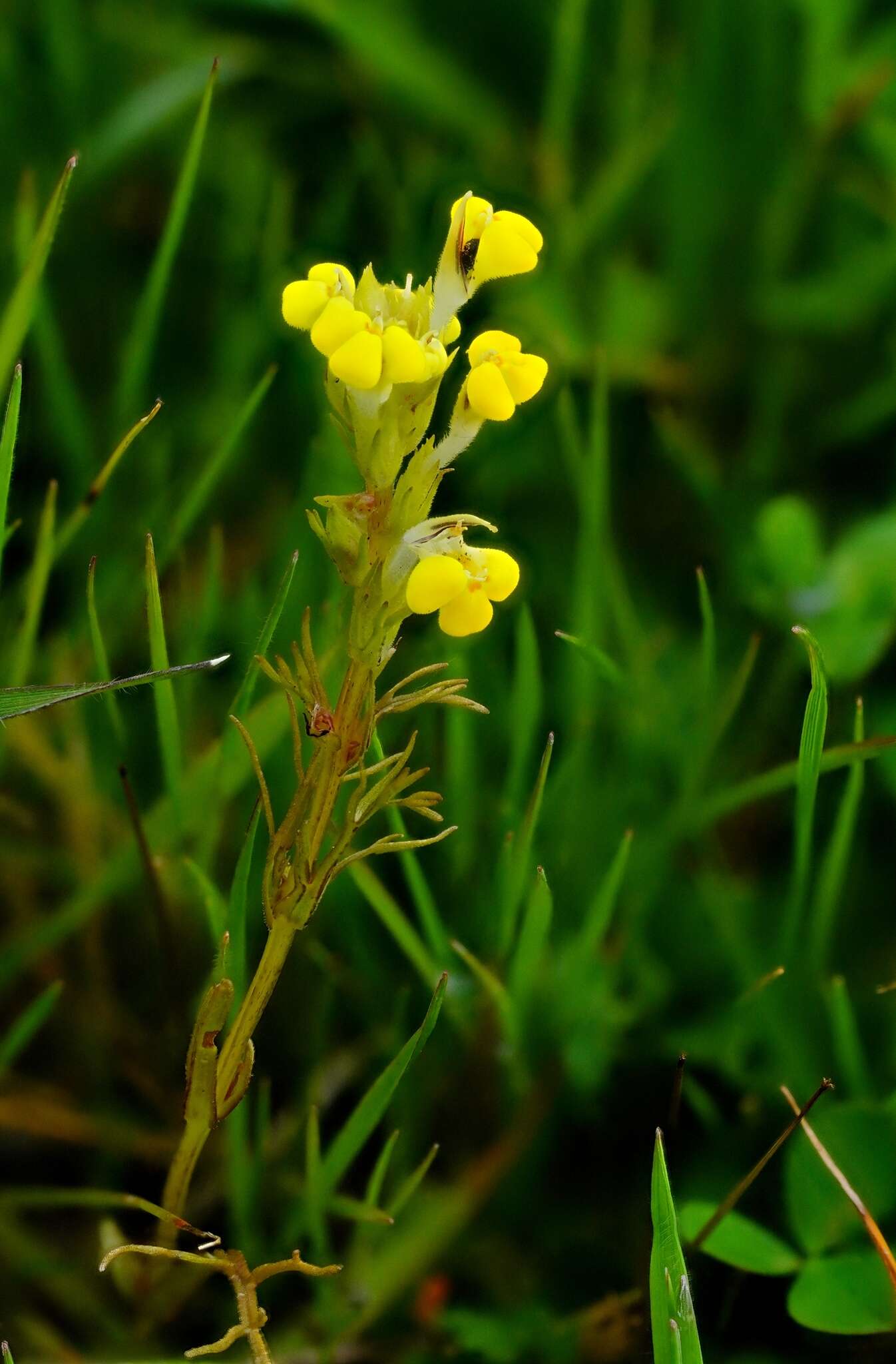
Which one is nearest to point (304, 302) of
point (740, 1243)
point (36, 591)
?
point (36, 591)

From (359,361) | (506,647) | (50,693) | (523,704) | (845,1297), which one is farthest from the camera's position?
(506,647)

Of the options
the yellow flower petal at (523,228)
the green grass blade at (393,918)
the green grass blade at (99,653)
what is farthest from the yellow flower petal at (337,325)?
the green grass blade at (393,918)

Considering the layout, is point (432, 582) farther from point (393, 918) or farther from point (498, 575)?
point (393, 918)

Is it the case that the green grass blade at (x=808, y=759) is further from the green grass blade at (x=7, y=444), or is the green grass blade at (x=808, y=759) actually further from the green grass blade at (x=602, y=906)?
the green grass blade at (x=7, y=444)

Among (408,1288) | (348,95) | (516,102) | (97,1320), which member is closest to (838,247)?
(516,102)

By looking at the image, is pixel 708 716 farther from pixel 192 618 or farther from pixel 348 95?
pixel 348 95

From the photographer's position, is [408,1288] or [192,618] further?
[192,618]
